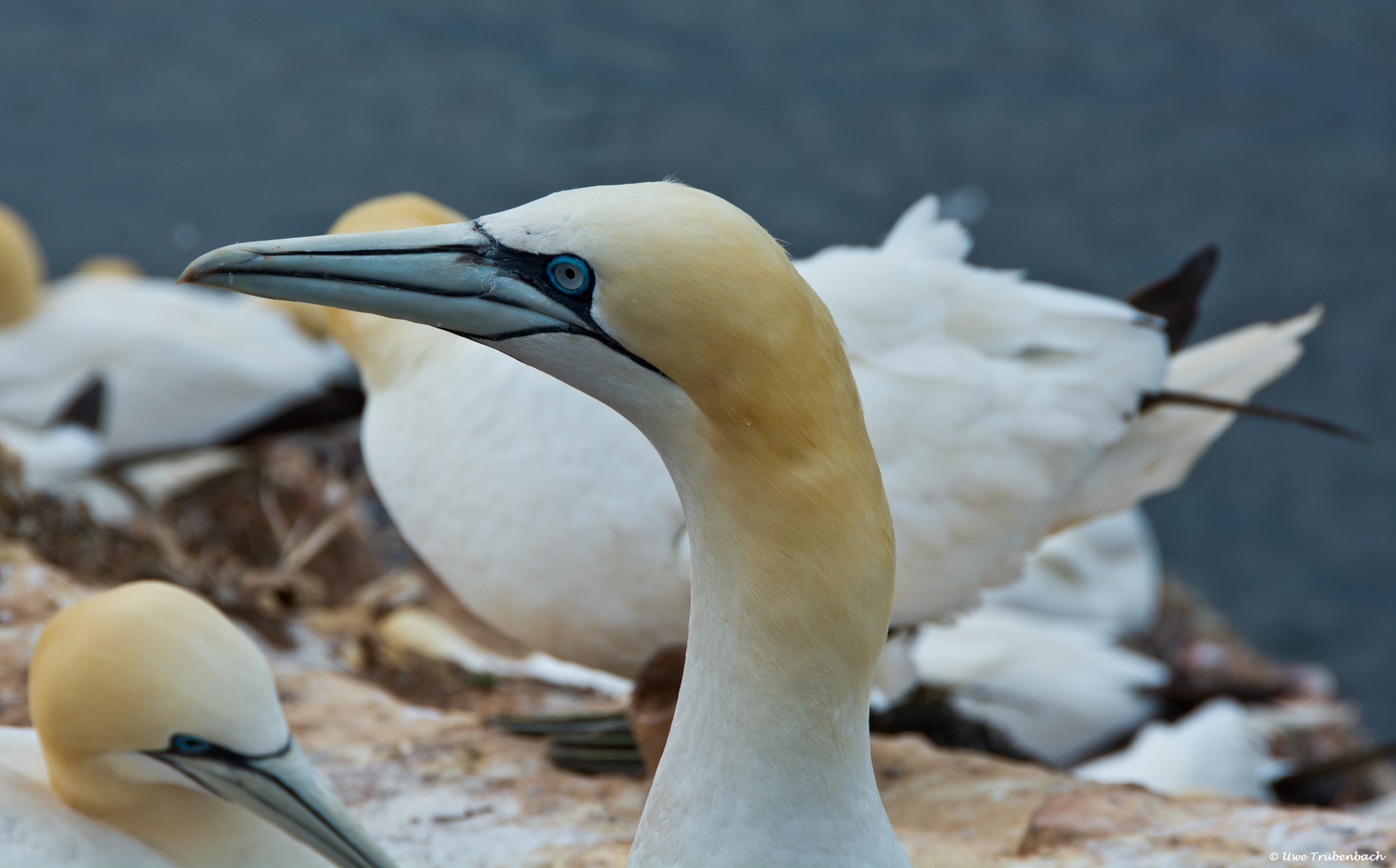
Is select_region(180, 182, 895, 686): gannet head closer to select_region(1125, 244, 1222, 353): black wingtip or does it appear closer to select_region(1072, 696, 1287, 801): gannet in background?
select_region(1125, 244, 1222, 353): black wingtip

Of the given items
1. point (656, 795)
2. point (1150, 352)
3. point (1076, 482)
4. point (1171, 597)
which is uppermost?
point (1171, 597)

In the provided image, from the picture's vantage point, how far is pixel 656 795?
1964 millimetres

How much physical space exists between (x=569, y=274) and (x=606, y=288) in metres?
0.06

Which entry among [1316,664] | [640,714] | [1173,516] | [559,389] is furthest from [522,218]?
[1173,516]

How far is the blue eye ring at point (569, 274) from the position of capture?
1681 millimetres

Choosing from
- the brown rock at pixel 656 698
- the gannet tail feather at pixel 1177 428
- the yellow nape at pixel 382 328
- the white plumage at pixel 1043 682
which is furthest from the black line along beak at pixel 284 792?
the white plumage at pixel 1043 682

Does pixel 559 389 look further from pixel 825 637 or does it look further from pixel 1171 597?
→ pixel 1171 597

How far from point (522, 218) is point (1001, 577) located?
223 centimetres

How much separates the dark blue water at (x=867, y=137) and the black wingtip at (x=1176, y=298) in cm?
637

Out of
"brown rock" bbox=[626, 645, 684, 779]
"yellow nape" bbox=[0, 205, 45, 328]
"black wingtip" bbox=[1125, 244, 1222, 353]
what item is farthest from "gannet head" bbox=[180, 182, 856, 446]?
"yellow nape" bbox=[0, 205, 45, 328]

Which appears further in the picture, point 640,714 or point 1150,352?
point 1150,352

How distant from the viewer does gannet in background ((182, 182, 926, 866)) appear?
167 centimetres

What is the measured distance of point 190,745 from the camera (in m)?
2.50

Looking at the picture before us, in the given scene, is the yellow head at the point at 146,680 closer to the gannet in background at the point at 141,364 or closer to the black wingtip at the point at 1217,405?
the black wingtip at the point at 1217,405
